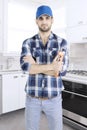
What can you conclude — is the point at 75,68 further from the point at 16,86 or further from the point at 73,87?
the point at 16,86

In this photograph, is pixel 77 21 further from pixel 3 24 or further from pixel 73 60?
pixel 3 24

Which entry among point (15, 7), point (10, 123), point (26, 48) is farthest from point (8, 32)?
point (26, 48)

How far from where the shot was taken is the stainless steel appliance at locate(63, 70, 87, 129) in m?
2.59

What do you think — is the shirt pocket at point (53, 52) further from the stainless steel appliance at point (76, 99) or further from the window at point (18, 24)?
the window at point (18, 24)

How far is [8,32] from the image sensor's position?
12.7ft

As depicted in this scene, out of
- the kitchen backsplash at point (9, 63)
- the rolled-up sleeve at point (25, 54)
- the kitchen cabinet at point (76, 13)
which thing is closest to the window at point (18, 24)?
the kitchen backsplash at point (9, 63)

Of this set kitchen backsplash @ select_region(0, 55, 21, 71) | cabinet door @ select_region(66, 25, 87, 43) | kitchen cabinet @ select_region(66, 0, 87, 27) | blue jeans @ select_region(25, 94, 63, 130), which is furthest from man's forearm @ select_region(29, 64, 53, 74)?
kitchen backsplash @ select_region(0, 55, 21, 71)

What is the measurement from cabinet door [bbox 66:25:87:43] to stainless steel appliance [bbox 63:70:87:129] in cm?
72

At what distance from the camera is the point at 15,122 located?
2.99 meters

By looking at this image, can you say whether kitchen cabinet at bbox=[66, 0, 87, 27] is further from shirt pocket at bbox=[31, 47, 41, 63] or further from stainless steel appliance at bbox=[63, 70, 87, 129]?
shirt pocket at bbox=[31, 47, 41, 63]

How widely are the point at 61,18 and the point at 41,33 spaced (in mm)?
2820

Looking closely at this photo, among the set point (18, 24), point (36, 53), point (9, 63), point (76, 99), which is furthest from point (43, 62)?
point (18, 24)

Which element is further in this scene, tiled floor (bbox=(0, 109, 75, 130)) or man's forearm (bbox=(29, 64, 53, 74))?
tiled floor (bbox=(0, 109, 75, 130))

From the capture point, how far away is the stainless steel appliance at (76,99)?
8.50 feet
